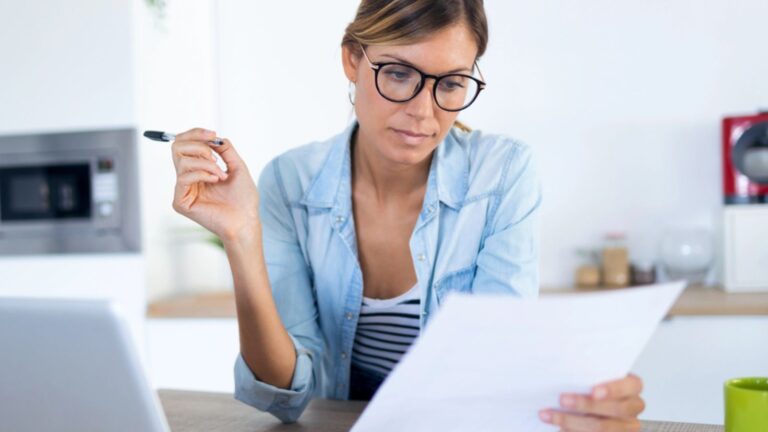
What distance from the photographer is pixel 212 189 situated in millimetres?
1331

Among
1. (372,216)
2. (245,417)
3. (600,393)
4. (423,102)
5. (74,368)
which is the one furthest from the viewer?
(372,216)

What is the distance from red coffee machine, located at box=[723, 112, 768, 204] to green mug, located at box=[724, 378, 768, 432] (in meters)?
1.90

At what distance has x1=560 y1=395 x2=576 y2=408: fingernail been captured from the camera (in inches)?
33.6

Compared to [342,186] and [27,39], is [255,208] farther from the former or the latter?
[27,39]

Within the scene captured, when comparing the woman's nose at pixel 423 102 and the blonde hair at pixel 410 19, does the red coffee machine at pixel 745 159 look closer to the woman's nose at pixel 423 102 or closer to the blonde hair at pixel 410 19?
the blonde hair at pixel 410 19

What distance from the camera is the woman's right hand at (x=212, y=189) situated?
1.23 meters

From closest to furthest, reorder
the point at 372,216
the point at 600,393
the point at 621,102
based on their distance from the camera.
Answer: the point at 600,393, the point at 372,216, the point at 621,102

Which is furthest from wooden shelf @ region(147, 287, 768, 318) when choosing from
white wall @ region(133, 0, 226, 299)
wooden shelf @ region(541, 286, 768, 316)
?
white wall @ region(133, 0, 226, 299)

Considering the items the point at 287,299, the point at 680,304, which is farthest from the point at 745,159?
the point at 287,299

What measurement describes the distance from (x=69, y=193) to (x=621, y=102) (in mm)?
2038

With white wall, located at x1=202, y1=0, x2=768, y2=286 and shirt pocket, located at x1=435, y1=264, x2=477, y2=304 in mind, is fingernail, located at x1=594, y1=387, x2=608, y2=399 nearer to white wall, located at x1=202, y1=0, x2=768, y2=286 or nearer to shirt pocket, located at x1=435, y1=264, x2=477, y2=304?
shirt pocket, located at x1=435, y1=264, x2=477, y2=304

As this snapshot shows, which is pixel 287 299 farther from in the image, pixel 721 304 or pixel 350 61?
pixel 721 304

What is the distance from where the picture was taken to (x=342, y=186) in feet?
5.20

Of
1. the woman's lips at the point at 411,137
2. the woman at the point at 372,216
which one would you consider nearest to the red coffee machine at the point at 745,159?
the woman at the point at 372,216
